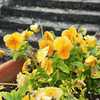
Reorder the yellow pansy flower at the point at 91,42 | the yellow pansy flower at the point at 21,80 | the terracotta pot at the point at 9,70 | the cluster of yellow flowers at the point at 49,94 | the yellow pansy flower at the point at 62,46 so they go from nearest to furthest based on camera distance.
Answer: the cluster of yellow flowers at the point at 49,94 → the yellow pansy flower at the point at 62,46 → the yellow pansy flower at the point at 21,80 → the yellow pansy flower at the point at 91,42 → the terracotta pot at the point at 9,70

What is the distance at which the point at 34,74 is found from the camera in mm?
2326

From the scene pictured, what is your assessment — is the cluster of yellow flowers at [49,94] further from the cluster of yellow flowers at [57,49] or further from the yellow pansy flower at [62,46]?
the yellow pansy flower at [62,46]

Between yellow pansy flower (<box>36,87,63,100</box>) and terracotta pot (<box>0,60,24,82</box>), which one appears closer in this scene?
yellow pansy flower (<box>36,87,63,100</box>)

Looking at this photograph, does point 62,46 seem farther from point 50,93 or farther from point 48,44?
point 50,93

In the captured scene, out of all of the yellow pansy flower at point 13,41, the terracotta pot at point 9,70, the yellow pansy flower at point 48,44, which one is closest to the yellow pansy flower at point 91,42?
the yellow pansy flower at point 48,44

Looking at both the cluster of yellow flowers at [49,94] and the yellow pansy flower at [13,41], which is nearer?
the cluster of yellow flowers at [49,94]

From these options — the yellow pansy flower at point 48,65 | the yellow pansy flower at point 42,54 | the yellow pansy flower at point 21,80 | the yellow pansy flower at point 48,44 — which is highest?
the yellow pansy flower at point 48,44

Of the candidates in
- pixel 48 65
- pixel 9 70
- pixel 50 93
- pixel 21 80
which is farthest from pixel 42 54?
pixel 9 70

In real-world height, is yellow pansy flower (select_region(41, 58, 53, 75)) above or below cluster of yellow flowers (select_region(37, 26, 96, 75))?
below

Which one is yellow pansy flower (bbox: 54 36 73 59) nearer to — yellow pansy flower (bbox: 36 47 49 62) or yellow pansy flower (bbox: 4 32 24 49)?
yellow pansy flower (bbox: 36 47 49 62)

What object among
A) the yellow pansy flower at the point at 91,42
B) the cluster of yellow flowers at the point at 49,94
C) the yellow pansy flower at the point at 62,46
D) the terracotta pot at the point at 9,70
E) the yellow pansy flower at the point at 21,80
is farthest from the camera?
the terracotta pot at the point at 9,70

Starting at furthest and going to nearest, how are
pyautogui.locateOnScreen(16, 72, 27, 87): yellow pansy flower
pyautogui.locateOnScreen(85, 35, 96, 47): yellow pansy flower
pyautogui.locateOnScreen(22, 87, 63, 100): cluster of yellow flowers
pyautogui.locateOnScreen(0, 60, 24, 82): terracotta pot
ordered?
pyautogui.locateOnScreen(0, 60, 24, 82): terracotta pot
pyautogui.locateOnScreen(85, 35, 96, 47): yellow pansy flower
pyautogui.locateOnScreen(16, 72, 27, 87): yellow pansy flower
pyautogui.locateOnScreen(22, 87, 63, 100): cluster of yellow flowers

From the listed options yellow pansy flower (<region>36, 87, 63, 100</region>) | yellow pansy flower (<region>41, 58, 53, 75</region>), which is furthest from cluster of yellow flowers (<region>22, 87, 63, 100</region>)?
yellow pansy flower (<region>41, 58, 53, 75</region>)

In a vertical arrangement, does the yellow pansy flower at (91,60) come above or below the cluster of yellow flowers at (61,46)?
below
